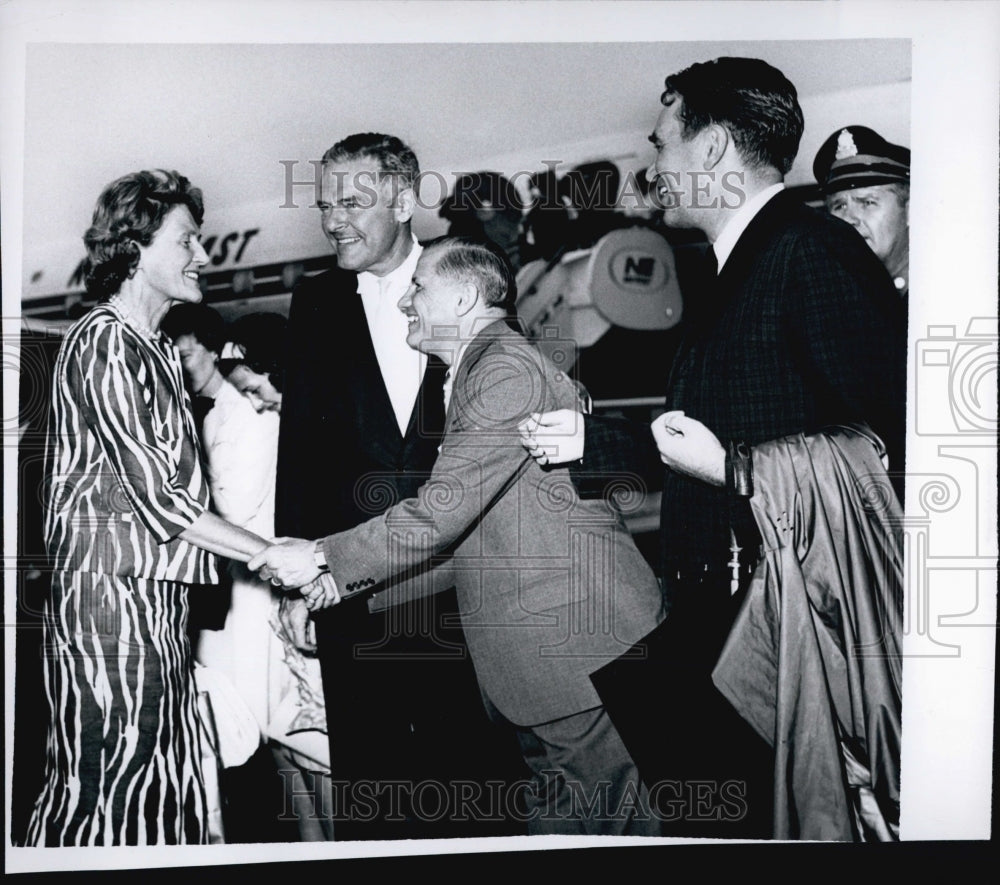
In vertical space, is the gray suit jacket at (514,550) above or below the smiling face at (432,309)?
below

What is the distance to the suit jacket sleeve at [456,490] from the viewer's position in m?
2.29

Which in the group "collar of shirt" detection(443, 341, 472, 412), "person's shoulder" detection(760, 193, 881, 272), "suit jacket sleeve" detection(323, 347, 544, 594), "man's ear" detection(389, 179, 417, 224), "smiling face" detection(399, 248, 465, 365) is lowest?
"suit jacket sleeve" detection(323, 347, 544, 594)

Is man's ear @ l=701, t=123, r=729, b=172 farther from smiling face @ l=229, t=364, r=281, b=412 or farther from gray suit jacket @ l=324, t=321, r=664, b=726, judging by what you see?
smiling face @ l=229, t=364, r=281, b=412

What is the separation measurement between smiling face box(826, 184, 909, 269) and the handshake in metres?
1.46

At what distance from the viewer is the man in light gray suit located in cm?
229

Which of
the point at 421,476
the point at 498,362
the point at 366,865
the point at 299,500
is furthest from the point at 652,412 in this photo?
the point at 366,865

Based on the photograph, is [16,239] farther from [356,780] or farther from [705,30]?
[705,30]

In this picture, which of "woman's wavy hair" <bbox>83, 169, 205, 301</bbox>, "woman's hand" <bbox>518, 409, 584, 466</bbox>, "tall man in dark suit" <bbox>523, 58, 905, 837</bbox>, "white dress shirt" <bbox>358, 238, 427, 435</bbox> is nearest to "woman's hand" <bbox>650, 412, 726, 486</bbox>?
"tall man in dark suit" <bbox>523, 58, 905, 837</bbox>

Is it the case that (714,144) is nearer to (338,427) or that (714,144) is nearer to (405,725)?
(338,427)

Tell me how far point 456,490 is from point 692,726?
78cm

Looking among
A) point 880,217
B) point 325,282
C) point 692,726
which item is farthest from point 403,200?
point 692,726

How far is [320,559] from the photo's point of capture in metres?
2.30

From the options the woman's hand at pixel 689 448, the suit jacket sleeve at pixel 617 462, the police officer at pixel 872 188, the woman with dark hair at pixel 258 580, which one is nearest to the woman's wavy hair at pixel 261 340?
the woman with dark hair at pixel 258 580

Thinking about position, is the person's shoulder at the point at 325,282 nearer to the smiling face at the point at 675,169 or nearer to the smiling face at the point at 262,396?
the smiling face at the point at 262,396
